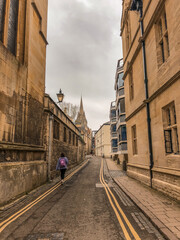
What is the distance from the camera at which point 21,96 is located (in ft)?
28.3

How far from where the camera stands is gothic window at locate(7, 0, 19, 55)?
884 cm

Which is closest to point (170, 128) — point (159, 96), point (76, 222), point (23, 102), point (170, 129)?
point (170, 129)

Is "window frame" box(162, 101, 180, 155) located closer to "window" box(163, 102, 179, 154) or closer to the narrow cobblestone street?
"window" box(163, 102, 179, 154)

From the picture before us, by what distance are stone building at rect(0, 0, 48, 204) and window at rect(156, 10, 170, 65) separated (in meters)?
7.10

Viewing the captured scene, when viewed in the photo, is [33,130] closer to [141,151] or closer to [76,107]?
[141,151]

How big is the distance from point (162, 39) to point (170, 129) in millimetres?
4423

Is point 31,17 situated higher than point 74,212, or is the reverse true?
point 31,17

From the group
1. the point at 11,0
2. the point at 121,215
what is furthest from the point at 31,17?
the point at 121,215

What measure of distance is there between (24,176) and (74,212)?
3.65 meters

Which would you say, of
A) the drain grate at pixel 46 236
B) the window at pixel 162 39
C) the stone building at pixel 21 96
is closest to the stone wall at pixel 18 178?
the stone building at pixel 21 96

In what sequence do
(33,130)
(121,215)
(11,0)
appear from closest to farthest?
(121,215)
(11,0)
(33,130)

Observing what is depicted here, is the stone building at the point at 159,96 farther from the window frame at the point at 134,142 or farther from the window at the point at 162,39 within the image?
the window frame at the point at 134,142

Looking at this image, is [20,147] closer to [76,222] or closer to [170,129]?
[76,222]

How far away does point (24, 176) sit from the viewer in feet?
26.3
